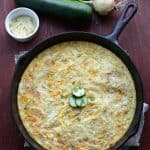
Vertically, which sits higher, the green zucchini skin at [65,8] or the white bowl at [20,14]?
the green zucchini skin at [65,8]

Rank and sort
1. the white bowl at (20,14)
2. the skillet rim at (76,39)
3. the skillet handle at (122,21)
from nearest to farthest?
the skillet rim at (76,39), the skillet handle at (122,21), the white bowl at (20,14)

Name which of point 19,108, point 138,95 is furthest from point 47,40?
point 138,95

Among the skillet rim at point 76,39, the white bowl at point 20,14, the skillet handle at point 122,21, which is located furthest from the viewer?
the white bowl at point 20,14

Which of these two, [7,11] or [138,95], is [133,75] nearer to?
[138,95]

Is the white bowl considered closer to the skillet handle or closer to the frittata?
the frittata

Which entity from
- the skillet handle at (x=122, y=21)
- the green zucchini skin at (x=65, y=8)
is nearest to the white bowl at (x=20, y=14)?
the green zucchini skin at (x=65, y=8)

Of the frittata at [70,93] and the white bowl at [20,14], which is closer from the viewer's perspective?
the frittata at [70,93]

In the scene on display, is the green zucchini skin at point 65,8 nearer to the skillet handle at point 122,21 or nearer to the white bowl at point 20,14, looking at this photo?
the white bowl at point 20,14
